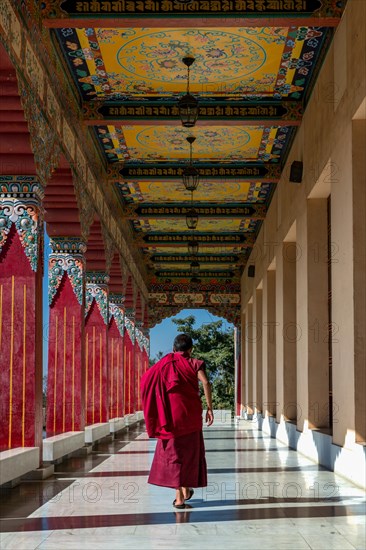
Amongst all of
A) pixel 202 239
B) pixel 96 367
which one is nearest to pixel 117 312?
pixel 96 367

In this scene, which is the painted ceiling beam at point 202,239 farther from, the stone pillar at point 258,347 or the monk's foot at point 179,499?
the monk's foot at point 179,499

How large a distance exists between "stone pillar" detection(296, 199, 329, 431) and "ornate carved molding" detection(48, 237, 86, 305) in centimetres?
312

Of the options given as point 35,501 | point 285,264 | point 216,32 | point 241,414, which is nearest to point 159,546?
point 35,501

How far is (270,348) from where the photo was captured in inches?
642

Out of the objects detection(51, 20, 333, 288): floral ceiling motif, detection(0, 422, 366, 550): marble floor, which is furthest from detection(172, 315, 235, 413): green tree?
detection(0, 422, 366, 550): marble floor

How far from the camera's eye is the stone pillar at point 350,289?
7.43m

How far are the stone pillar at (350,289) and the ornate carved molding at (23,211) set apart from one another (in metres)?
3.06

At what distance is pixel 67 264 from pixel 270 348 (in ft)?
→ 20.7

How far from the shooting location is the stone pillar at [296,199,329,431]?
1048cm

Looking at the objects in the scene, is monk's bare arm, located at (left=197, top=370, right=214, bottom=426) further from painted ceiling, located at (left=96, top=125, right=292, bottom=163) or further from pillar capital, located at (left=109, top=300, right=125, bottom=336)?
pillar capital, located at (left=109, top=300, right=125, bottom=336)

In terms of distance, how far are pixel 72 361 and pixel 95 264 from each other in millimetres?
3409

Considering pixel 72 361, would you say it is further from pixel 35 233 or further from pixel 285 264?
pixel 285 264

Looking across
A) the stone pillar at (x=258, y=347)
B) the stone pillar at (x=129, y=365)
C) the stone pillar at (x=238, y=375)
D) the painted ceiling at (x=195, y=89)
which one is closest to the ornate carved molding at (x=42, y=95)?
the painted ceiling at (x=195, y=89)

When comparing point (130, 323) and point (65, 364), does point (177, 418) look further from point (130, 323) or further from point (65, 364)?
point (130, 323)
